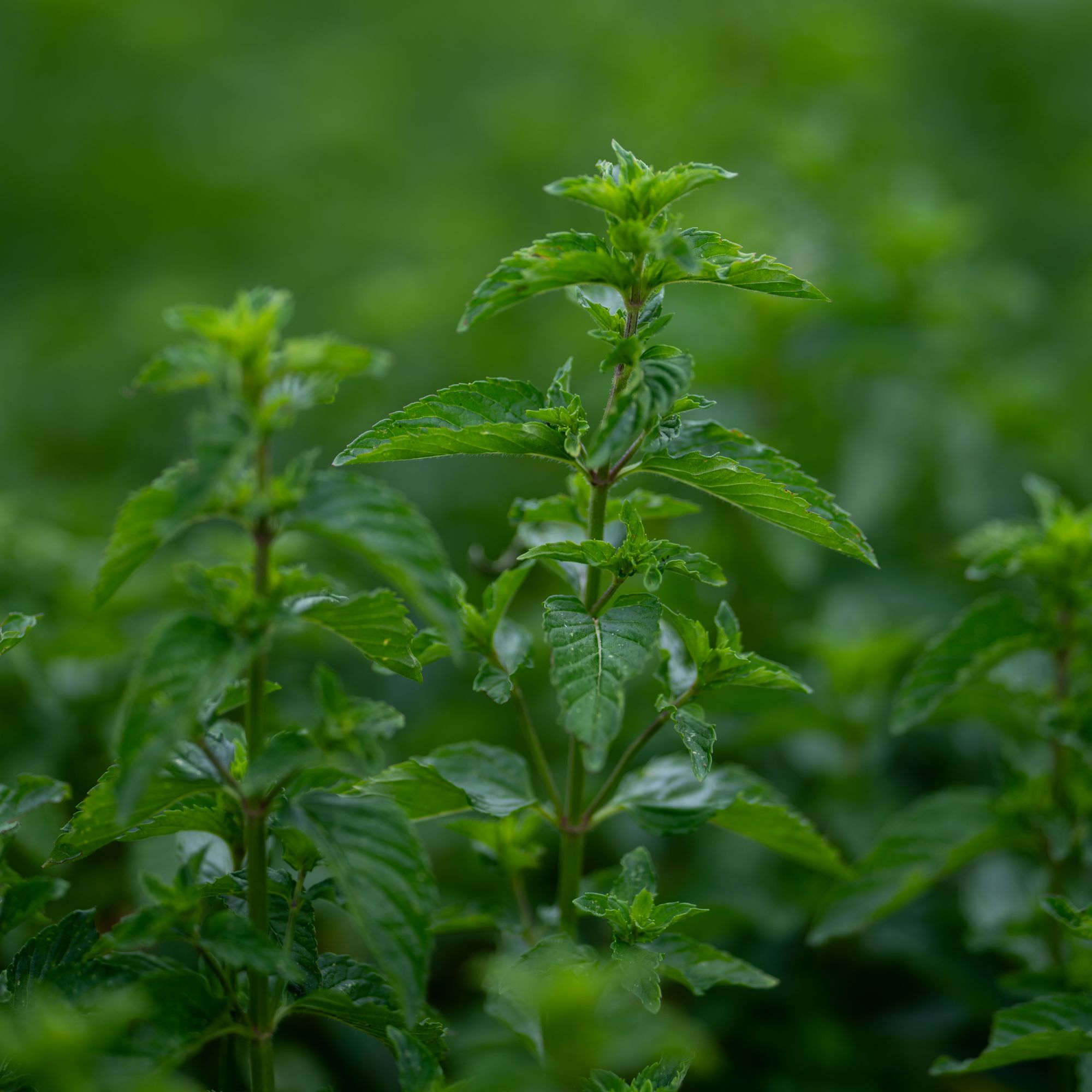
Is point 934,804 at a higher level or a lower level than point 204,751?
higher

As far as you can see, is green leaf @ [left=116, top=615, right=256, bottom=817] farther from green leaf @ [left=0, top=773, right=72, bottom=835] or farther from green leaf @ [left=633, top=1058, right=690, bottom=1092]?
green leaf @ [left=633, top=1058, right=690, bottom=1092]

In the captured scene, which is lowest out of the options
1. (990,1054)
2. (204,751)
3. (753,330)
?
(990,1054)

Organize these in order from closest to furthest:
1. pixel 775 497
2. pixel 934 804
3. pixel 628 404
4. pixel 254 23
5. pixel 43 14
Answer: pixel 628 404 → pixel 775 497 → pixel 934 804 → pixel 43 14 → pixel 254 23

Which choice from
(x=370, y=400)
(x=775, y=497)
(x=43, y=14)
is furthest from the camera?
(x=43, y=14)

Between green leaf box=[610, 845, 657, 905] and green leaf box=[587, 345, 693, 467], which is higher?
green leaf box=[587, 345, 693, 467]

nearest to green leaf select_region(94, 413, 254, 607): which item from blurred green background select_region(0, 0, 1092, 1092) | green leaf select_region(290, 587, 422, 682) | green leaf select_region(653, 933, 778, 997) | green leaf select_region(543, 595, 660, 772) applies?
green leaf select_region(290, 587, 422, 682)

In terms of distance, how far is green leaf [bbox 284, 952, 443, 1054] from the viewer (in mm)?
1214

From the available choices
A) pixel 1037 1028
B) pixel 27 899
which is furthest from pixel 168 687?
pixel 1037 1028

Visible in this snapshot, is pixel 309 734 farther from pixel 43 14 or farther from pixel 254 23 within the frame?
pixel 254 23

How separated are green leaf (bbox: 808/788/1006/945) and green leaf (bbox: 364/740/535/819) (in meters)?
0.60

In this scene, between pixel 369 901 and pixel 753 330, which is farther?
pixel 753 330

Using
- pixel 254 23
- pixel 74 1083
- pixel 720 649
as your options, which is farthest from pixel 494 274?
pixel 254 23

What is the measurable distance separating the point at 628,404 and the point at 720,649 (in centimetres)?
36

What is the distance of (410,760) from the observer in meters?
1.40
